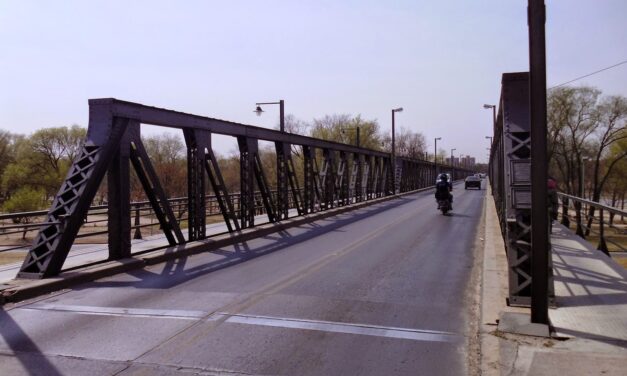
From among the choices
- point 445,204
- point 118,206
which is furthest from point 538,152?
point 445,204

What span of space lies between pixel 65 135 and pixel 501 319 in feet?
245

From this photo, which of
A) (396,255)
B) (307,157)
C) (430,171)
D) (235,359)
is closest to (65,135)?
(430,171)

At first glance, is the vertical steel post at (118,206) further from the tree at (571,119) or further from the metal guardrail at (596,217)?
the tree at (571,119)

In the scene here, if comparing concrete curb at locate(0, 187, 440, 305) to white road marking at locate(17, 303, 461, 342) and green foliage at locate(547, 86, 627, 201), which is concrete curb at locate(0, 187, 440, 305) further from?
green foliage at locate(547, 86, 627, 201)

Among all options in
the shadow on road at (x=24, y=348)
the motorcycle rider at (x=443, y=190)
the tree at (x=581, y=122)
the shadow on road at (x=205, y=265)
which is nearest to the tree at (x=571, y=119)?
the tree at (x=581, y=122)

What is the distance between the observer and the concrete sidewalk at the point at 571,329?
15.3ft

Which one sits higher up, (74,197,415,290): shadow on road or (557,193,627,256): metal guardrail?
(557,193,627,256): metal guardrail

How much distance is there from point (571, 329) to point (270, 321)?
329cm

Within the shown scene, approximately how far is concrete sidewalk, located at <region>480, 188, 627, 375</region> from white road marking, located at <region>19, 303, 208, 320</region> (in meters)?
3.50

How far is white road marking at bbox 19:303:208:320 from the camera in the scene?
680 centimetres

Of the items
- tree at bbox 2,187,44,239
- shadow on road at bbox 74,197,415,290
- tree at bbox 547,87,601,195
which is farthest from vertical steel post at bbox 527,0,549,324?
tree at bbox 547,87,601,195

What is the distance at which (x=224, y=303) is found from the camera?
24.4 ft

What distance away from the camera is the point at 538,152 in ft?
19.3

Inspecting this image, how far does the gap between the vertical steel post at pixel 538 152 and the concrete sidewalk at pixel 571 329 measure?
0.47 meters
